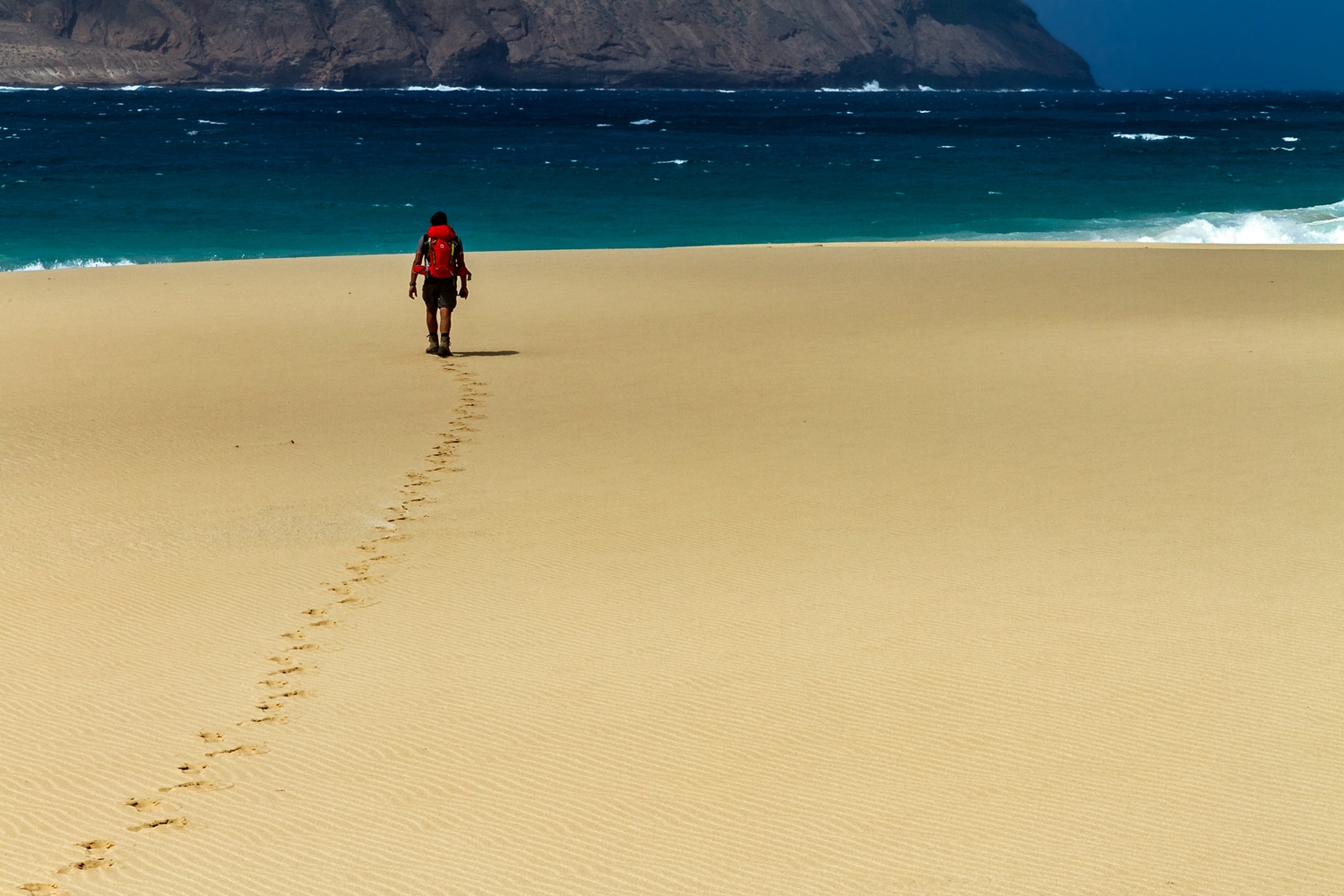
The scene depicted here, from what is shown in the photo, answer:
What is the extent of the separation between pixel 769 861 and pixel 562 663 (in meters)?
1.65

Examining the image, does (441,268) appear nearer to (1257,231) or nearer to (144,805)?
(144,805)

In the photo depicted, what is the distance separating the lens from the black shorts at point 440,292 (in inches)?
505

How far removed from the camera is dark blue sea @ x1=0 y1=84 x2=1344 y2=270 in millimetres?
31688

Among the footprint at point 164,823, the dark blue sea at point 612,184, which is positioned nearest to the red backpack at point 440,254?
the footprint at point 164,823

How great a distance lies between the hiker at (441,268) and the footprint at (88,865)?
29.4 ft

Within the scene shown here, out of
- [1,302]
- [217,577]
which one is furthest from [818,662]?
[1,302]

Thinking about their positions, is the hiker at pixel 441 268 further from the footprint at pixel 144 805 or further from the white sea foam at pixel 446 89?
the white sea foam at pixel 446 89

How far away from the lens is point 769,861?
12.4 ft

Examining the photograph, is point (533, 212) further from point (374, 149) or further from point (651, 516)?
point (651, 516)

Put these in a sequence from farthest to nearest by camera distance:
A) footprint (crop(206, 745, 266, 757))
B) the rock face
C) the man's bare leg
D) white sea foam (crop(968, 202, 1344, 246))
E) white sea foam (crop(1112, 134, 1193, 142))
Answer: the rock face → white sea foam (crop(1112, 134, 1193, 142)) → white sea foam (crop(968, 202, 1344, 246)) → the man's bare leg → footprint (crop(206, 745, 266, 757))

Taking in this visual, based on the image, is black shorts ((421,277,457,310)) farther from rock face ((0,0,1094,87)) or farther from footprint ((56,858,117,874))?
rock face ((0,0,1094,87))

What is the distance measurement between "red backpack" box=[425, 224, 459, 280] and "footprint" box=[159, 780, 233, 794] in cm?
868

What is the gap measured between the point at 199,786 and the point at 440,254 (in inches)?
345

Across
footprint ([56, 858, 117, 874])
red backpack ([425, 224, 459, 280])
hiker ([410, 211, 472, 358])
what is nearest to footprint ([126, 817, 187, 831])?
footprint ([56, 858, 117, 874])
